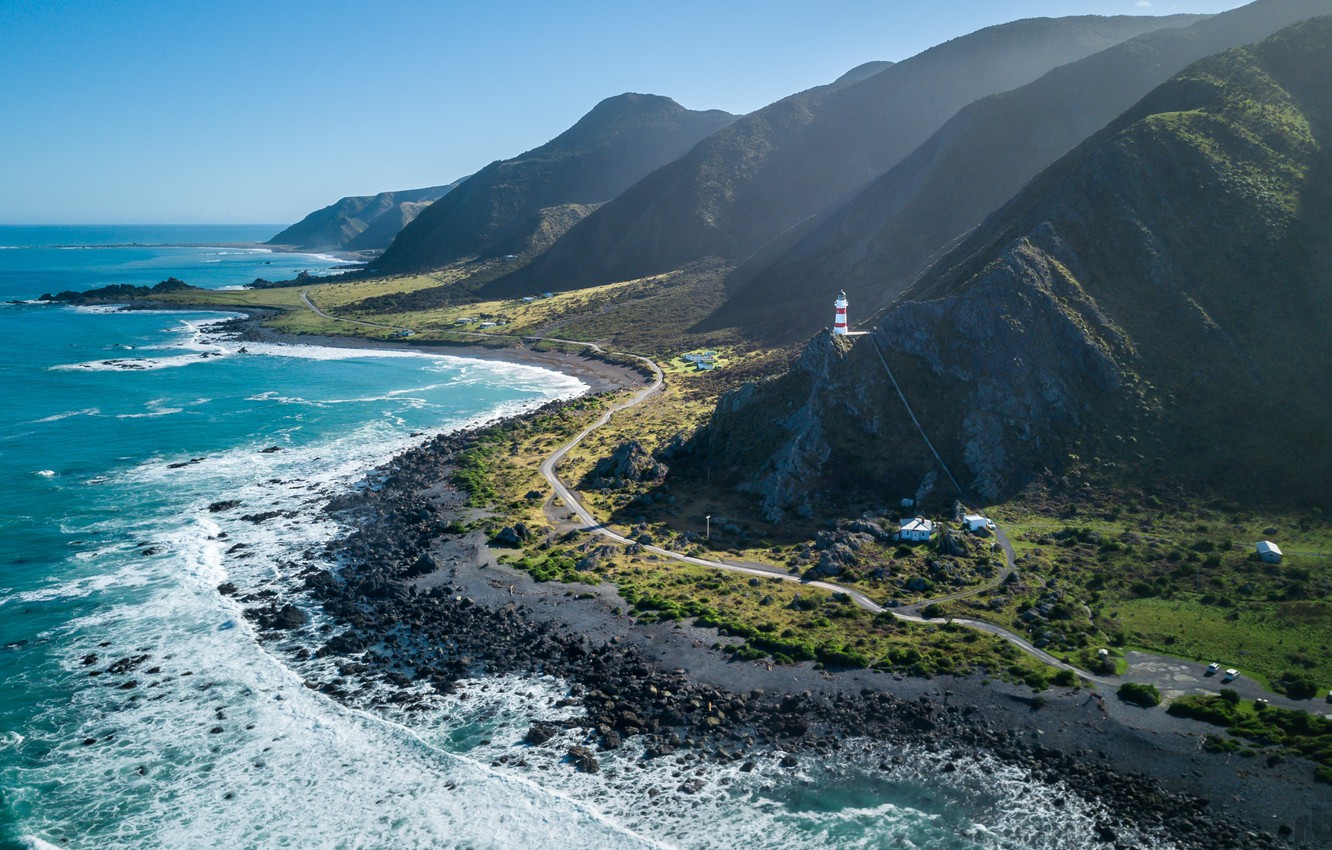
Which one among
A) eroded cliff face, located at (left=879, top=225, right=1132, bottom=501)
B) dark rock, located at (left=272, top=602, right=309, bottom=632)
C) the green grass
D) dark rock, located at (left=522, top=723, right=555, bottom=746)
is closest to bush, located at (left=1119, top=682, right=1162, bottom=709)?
the green grass

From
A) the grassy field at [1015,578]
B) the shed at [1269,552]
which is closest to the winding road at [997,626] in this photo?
the grassy field at [1015,578]

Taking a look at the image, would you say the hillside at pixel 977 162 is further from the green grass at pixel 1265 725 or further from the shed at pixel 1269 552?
the green grass at pixel 1265 725

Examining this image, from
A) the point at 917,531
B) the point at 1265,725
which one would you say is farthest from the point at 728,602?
the point at 1265,725

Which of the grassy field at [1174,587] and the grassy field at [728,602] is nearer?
the grassy field at [1174,587]

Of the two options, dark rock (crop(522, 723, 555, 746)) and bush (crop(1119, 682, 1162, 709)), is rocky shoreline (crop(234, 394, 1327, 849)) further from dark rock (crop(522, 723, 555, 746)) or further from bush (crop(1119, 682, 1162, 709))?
bush (crop(1119, 682, 1162, 709))

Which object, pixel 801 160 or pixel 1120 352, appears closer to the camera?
pixel 1120 352

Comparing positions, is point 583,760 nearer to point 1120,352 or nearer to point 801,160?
point 1120,352
